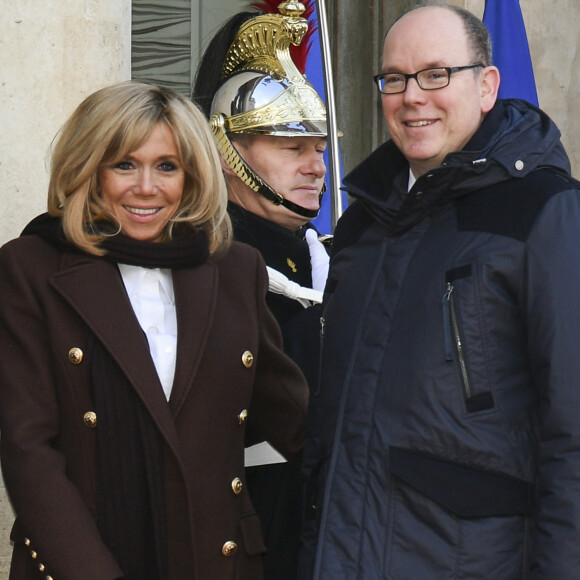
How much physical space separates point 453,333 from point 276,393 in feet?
2.84

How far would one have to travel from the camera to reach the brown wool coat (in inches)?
116

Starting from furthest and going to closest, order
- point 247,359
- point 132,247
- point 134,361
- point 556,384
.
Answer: point 247,359 < point 132,247 < point 134,361 < point 556,384

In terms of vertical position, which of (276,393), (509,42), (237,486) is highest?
(509,42)

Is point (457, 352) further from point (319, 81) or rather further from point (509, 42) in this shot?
point (509, 42)

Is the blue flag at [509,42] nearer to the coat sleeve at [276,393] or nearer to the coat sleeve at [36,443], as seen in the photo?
the coat sleeve at [276,393]

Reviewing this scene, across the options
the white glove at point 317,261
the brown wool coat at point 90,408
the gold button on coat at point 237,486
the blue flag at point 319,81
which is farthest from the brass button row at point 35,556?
the blue flag at point 319,81

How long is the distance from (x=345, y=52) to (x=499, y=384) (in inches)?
200

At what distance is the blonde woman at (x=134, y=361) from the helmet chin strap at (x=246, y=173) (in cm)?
83

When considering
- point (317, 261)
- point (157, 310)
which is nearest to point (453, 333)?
point (157, 310)

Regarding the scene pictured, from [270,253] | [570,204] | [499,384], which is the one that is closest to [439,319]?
[499,384]

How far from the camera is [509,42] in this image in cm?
635

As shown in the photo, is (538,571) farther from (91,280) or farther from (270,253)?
(270,253)

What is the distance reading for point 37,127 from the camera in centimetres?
454

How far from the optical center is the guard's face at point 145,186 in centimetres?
327
